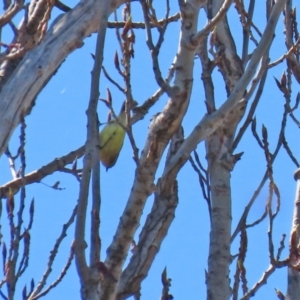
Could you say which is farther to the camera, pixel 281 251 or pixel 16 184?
pixel 16 184

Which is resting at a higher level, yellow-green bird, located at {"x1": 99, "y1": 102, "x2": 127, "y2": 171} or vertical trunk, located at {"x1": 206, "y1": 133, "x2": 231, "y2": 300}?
yellow-green bird, located at {"x1": 99, "y1": 102, "x2": 127, "y2": 171}

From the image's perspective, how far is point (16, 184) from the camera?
3061 millimetres

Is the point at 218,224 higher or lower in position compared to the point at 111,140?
lower

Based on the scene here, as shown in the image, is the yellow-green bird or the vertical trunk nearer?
the vertical trunk

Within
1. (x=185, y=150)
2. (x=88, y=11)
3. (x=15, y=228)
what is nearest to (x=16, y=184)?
(x=15, y=228)

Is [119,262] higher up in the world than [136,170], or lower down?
lower down

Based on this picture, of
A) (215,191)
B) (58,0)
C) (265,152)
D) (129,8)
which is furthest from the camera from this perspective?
(58,0)

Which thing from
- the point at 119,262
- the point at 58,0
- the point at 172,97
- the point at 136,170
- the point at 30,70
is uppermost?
the point at 58,0

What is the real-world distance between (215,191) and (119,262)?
3.08 ft

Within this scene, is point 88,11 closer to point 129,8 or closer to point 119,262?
point 129,8

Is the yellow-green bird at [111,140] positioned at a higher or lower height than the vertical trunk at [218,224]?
higher

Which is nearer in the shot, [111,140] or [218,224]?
[218,224]

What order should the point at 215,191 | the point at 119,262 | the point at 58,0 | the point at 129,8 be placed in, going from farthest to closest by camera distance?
the point at 58,0 < the point at 215,191 < the point at 129,8 < the point at 119,262

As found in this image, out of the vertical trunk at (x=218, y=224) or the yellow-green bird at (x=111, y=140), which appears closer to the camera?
the vertical trunk at (x=218, y=224)
